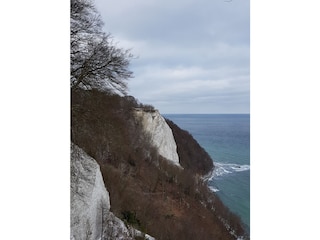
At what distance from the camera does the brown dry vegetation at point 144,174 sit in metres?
1.85

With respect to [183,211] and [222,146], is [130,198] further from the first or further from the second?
[222,146]

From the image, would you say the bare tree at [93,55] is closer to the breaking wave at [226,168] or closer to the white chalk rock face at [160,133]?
the white chalk rock face at [160,133]

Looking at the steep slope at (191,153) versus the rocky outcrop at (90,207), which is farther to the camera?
the steep slope at (191,153)

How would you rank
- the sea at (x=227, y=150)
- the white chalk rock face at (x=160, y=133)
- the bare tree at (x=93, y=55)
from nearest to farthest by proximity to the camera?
1. the sea at (x=227, y=150)
2. the bare tree at (x=93, y=55)
3. the white chalk rock face at (x=160, y=133)

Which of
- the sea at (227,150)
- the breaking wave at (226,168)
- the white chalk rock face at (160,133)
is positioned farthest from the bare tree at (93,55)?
the breaking wave at (226,168)

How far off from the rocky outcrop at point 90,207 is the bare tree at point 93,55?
399 millimetres

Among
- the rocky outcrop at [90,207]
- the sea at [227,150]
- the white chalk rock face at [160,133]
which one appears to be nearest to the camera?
the sea at [227,150]

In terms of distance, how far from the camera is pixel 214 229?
81.0 inches

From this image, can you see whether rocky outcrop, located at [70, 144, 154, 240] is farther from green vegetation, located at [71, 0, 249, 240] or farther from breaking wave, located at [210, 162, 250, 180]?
breaking wave, located at [210, 162, 250, 180]

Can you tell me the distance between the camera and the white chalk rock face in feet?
6.31

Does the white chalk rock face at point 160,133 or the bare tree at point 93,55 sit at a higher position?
the bare tree at point 93,55
